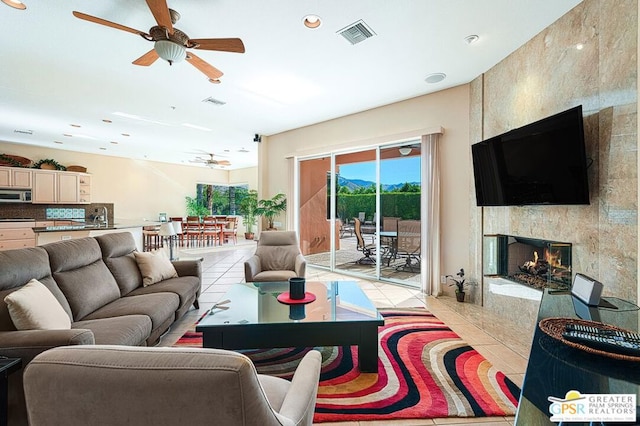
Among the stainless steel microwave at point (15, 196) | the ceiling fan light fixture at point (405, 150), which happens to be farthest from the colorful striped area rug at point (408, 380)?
the stainless steel microwave at point (15, 196)

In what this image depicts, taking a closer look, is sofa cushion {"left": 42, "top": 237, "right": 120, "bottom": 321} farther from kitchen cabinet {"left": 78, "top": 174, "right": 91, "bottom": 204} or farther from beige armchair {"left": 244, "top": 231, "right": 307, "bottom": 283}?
kitchen cabinet {"left": 78, "top": 174, "right": 91, "bottom": 204}

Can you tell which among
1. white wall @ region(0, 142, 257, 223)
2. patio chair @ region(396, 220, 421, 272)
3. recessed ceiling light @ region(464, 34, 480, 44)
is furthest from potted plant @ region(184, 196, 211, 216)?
recessed ceiling light @ region(464, 34, 480, 44)

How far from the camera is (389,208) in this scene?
16.4 feet

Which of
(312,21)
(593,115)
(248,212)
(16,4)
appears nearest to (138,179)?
(248,212)

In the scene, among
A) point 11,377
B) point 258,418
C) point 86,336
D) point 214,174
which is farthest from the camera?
point 214,174

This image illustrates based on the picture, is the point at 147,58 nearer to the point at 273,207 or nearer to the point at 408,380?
the point at 408,380

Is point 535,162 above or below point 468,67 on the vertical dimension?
below

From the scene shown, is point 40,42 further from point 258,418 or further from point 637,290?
point 637,290

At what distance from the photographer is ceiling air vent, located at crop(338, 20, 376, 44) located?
2729 millimetres

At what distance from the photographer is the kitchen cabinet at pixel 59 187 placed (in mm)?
7180

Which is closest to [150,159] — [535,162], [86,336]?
[86,336]

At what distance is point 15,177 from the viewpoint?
6824 mm

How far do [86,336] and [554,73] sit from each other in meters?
4.13

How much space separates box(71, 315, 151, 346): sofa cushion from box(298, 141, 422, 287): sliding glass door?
12.4 ft
